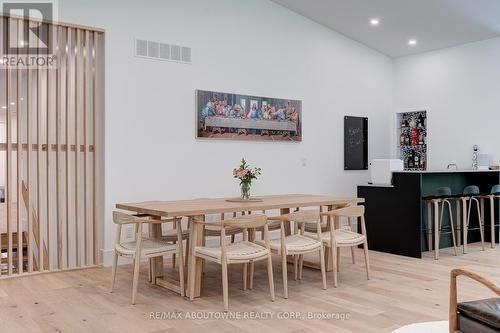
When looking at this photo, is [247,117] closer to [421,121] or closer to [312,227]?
[312,227]

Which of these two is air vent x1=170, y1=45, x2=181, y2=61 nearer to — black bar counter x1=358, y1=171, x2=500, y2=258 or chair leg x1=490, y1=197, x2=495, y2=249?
black bar counter x1=358, y1=171, x2=500, y2=258

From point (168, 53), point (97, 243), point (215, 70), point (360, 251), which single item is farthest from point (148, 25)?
point (360, 251)

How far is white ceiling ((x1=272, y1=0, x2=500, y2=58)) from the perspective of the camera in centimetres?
648

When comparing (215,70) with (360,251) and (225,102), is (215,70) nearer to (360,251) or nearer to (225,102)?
(225,102)

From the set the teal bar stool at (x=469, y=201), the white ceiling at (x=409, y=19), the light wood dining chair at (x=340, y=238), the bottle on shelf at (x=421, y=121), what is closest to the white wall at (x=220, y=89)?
the white ceiling at (x=409, y=19)

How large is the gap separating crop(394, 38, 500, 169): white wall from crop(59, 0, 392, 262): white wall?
0.51 metres

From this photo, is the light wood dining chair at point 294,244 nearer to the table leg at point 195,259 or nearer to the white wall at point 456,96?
the table leg at point 195,259

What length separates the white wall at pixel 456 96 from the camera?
7414 mm

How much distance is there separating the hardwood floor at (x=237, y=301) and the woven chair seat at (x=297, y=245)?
1.34 ft

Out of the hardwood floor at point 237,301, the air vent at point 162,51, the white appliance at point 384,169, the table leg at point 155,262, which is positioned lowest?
the hardwood floor at point 237,301

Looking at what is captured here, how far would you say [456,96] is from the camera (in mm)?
7863

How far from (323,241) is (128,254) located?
190 centimetres

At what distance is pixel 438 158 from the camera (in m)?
8.16

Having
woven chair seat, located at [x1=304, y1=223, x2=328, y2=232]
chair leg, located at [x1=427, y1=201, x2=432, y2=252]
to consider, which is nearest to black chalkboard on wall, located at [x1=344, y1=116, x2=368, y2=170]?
chair leg, located at [x1=427, y1=201, x2=432, y2=252]
